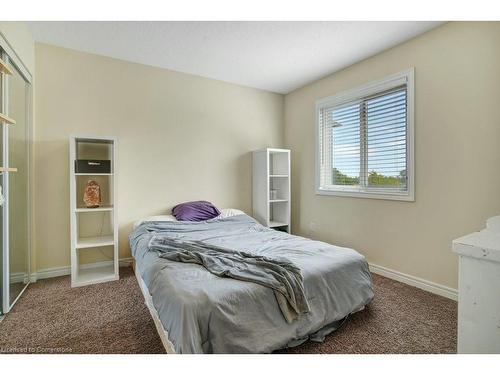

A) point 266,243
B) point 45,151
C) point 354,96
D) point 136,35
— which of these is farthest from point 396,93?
point 45,151

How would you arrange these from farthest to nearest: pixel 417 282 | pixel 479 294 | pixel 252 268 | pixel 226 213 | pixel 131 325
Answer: pixel 226 213, pixel 417 282, pixel 131 325, pixel 252 268, pixel 479 294

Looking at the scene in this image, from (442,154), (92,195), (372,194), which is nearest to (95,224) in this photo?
(92,195)

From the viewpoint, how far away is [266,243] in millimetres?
2289

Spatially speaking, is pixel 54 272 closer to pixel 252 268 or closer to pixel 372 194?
pixel 252 268

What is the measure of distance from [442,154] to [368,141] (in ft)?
2.66

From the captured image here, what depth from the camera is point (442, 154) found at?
90.2 inches

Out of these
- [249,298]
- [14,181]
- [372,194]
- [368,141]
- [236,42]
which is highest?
[236,42]

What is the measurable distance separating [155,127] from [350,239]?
2.73 m

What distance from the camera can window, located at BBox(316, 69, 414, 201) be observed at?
8.57 ft

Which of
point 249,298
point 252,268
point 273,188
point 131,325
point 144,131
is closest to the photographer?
point 249,298

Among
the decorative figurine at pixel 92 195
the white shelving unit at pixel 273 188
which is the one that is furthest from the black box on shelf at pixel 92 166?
the white shelving unit at pixel 273 188

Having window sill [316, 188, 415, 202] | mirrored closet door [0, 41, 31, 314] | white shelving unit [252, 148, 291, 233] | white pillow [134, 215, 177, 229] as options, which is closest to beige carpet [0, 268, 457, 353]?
mirrored closet door [0, 41, 31, 314]

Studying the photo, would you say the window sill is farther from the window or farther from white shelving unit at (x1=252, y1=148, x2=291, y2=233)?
white shelving unit at (x1=252, y1=148, x2=291, y2=233)

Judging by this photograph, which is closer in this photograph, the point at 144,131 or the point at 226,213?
the point at 144,131
